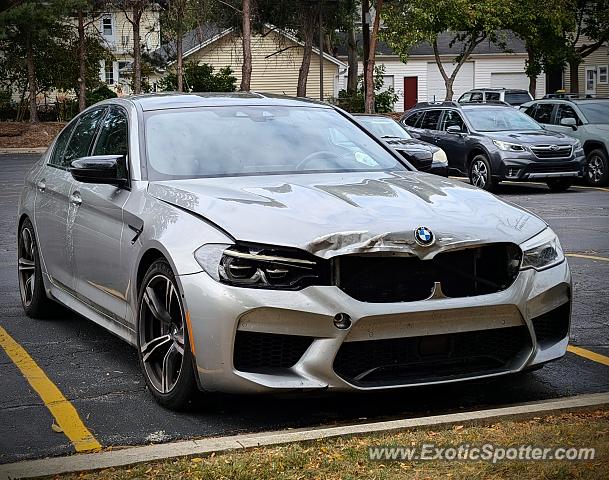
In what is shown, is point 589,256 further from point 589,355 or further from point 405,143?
point 405,143

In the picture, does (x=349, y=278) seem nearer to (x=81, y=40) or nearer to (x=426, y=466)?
(x=426, y=466)

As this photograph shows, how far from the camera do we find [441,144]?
22.8m

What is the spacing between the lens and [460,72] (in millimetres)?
70250

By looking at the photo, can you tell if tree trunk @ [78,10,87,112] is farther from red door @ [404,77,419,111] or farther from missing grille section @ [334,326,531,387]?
A: missing grille section @ [334,326,531,387]

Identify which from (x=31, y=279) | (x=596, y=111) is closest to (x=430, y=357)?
(x=31, y=279)

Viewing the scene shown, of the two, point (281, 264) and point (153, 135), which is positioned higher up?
point (153, 135)

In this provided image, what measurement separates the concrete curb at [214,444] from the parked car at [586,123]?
1753cm

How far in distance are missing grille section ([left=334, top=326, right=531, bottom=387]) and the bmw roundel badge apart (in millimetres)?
445

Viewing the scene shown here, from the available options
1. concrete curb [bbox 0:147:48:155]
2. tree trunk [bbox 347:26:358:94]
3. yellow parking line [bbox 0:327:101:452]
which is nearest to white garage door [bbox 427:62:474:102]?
tree trunk [bbox 347:26:358:94]

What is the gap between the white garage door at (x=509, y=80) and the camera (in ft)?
231

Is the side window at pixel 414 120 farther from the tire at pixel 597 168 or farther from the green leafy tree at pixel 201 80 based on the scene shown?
the green leafy tree at pixel 201 80

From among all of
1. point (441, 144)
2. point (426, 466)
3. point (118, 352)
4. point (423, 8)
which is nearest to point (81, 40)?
point (423, 8)

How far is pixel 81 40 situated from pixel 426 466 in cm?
4642

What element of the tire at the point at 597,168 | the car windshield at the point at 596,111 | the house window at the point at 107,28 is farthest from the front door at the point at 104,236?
the house window at the point at 107,28
